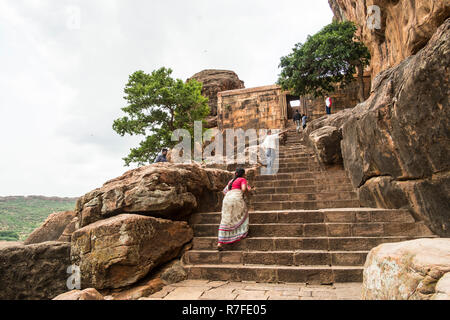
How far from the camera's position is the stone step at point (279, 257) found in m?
4.02

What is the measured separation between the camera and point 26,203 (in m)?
19.2

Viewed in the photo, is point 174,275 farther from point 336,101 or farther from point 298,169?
point 336,101

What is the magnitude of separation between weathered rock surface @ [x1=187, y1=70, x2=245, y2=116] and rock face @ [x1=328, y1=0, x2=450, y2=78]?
1205 cm

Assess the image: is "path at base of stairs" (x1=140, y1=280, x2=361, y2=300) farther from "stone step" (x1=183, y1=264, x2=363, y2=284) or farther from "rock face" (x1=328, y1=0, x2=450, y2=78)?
"rock face" (x1=328, y1=0, x2=450, y2=78)

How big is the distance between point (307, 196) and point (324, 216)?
1.79m

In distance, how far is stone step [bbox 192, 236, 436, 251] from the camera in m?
4.21

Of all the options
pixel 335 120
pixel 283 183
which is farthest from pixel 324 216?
pixel 335 120

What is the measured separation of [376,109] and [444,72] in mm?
1622

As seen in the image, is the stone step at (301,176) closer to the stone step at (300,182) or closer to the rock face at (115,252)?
the stone step at (300,182)

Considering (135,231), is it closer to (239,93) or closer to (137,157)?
(137,157)

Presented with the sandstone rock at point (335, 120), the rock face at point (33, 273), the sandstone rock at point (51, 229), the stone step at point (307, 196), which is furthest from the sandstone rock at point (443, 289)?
the sandstone rock at point (335, 120)

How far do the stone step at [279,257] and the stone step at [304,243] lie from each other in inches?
6.2

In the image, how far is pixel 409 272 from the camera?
2.01 meters
